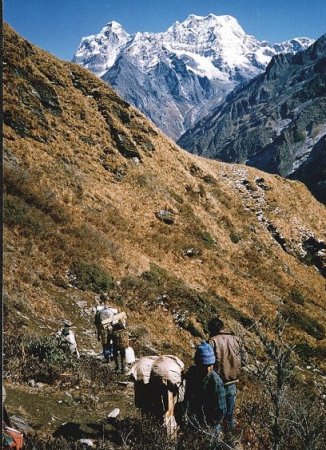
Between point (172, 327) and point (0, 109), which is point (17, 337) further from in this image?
point (0, 109)

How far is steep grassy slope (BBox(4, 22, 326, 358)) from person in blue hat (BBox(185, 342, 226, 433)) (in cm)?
681

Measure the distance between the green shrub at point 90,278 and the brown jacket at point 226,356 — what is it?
11.2m

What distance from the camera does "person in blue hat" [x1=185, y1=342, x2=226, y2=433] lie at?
21.3ft

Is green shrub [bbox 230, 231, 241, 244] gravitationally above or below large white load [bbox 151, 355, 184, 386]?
above

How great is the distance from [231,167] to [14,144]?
83.9 ft

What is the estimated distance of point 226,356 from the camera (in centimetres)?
743

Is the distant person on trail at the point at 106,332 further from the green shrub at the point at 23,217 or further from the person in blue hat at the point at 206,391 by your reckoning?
the green shrub at the point at 23,217

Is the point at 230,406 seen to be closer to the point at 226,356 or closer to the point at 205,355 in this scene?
the point at 226,356

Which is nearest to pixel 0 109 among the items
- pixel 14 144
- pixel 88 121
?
pixel 14 144

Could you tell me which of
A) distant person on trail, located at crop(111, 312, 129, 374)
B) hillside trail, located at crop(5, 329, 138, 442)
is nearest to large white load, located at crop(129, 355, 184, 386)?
hillside trail, located at crop(5, 329, 138, 442)

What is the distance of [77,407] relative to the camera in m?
8.63

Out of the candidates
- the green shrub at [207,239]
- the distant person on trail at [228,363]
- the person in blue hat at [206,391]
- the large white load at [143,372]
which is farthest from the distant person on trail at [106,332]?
the green shrub at [207,239]

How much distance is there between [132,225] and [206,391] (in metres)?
20.3

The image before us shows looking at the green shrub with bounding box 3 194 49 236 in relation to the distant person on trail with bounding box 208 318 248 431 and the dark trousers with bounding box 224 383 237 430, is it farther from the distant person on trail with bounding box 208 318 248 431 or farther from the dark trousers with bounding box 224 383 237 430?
the dark trousers with bounding box 224 383 237 430
